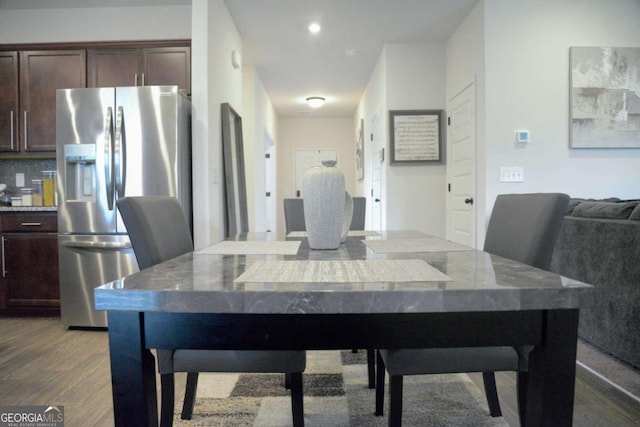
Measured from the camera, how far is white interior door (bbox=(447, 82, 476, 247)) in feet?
11.5

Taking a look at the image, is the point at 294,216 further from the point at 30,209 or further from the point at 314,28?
the point at 314,28

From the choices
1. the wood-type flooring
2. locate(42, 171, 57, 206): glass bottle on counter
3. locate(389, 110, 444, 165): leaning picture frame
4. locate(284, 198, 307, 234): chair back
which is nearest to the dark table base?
the wood-type flooring

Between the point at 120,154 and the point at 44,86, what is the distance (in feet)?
4.39

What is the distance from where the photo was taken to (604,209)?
2105mm

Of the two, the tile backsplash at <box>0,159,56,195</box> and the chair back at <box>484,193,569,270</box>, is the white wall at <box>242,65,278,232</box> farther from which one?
the chair back at <box>484,193,569,270</box>

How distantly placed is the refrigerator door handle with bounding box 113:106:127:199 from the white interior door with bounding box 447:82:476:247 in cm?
278

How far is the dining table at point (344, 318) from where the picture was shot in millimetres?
676

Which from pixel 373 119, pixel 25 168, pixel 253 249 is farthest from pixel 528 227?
pixel 373 119

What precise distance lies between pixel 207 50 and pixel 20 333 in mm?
2405

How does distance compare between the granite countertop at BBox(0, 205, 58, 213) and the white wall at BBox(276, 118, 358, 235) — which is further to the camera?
the white wall at BBox(276, 118, 358, 235)

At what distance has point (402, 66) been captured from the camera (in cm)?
427

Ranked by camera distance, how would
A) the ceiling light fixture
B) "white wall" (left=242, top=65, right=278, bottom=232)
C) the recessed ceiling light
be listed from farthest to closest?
the ceiling light fixture, "white wall" (left=242, top=65, right=278, bottom=232), the recessed ceiling light

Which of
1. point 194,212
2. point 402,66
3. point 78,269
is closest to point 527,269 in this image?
point 194,212

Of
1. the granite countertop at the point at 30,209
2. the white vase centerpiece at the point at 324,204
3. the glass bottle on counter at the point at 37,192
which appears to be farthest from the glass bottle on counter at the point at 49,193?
the white vase centerpiece at the point at 324,204
